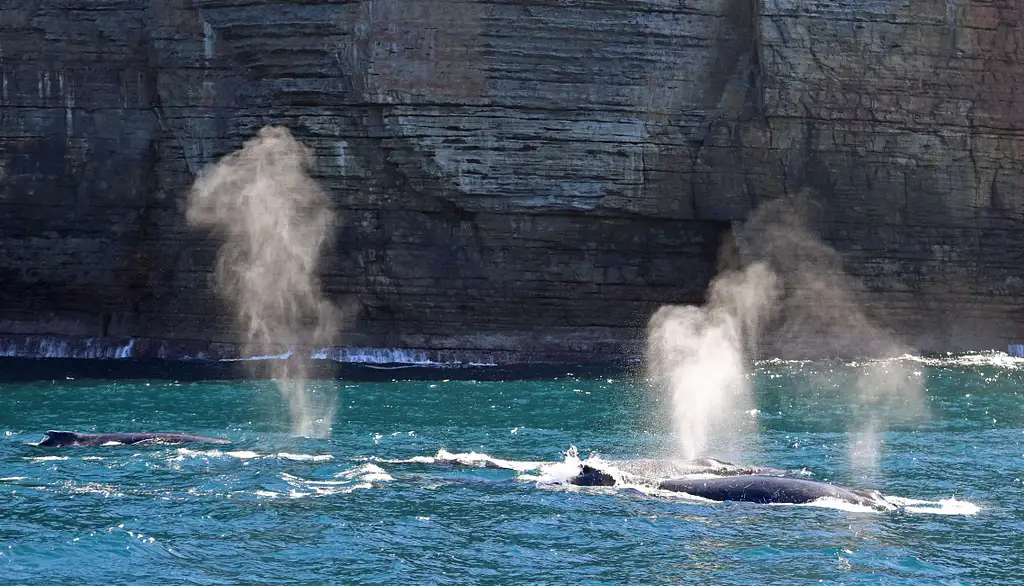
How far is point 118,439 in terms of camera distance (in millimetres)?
16281

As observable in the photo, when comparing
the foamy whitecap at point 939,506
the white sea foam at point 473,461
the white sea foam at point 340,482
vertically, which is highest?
the white sea foam at point 473,461

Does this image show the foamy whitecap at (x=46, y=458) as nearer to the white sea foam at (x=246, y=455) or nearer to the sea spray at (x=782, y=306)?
the white sea foam at (x=246, y=455)

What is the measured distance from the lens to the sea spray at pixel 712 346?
2186 cm

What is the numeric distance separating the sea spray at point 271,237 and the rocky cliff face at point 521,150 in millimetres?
420

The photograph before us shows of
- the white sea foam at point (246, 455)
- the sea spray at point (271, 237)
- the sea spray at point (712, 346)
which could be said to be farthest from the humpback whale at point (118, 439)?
the sea spray at point (271, 237)

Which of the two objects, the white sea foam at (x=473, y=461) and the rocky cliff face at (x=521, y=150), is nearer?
the white sea foam at (x=473, y=461)

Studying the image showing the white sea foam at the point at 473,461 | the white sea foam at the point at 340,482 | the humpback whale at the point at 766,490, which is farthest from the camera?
the white sea foam at the point at 473,461

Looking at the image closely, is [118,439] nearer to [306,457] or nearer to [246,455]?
[246,455]

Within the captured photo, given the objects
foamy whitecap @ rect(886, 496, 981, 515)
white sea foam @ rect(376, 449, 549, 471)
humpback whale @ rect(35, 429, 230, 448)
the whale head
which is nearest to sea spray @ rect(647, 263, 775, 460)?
white sea foam @ rect(376, 449, 549, 471)

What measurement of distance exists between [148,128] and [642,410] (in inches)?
580

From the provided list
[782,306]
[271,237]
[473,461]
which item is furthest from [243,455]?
[782,306]

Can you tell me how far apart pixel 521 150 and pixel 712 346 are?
6.26 m

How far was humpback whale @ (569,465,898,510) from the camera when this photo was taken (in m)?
12.4

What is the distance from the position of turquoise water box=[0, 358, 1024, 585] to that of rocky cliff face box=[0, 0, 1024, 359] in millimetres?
9109
